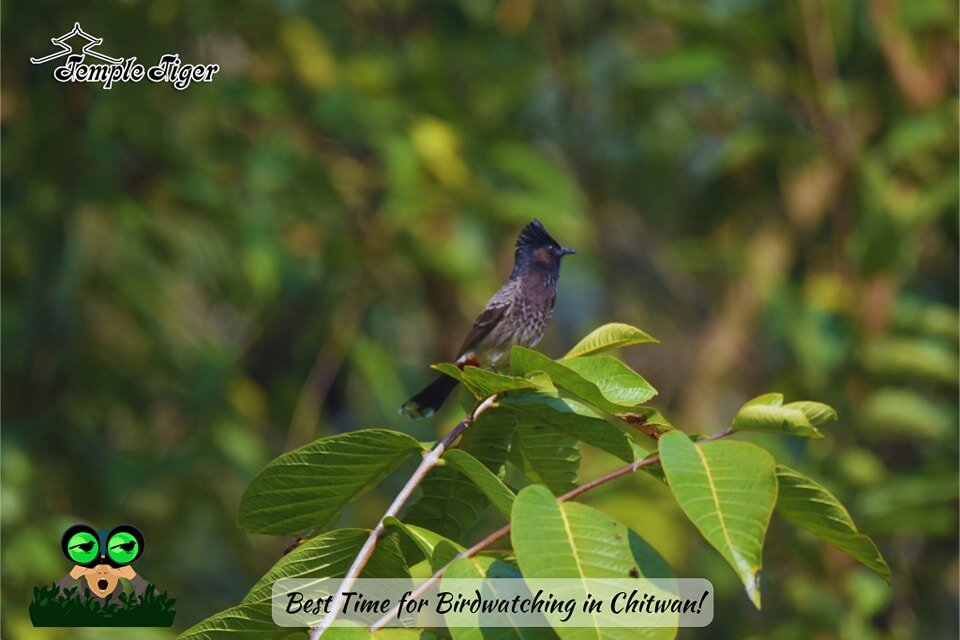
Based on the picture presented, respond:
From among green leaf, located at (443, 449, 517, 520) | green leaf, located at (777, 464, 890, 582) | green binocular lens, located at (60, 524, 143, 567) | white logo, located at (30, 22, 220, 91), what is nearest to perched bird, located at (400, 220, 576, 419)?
green binocular lens, located at (60, 524, 143, 567)

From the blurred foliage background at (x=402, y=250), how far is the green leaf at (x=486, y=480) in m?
2.49

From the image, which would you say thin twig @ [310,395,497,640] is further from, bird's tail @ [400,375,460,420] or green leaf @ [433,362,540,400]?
bird's tail @ [400,375,460,420]

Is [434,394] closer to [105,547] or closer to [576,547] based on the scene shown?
[105,547]

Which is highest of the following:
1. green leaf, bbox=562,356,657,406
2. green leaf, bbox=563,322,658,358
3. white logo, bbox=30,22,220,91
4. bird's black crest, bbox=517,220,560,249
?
white logo, bbox=30,22,220,91

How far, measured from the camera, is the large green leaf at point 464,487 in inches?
68.7

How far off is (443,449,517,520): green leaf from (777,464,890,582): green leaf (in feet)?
1.19

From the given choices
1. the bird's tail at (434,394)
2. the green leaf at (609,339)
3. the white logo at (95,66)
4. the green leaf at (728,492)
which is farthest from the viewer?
the white logo at (95,66)

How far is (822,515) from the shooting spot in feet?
4.82

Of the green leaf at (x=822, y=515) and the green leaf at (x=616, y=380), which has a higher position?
the green leaf at (x=616, y=380)

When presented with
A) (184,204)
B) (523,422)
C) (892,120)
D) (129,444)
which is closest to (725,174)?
(892,120)

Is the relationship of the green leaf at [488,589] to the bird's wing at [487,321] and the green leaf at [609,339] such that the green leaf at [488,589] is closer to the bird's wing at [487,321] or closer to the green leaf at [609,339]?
the green leaf at [609,339]

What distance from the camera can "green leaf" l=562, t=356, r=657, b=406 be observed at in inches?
61.1

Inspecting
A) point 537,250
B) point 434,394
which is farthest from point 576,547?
point 434,394

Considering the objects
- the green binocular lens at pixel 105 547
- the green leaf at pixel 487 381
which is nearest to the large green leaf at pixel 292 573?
the green leaf at pixel 487 381
